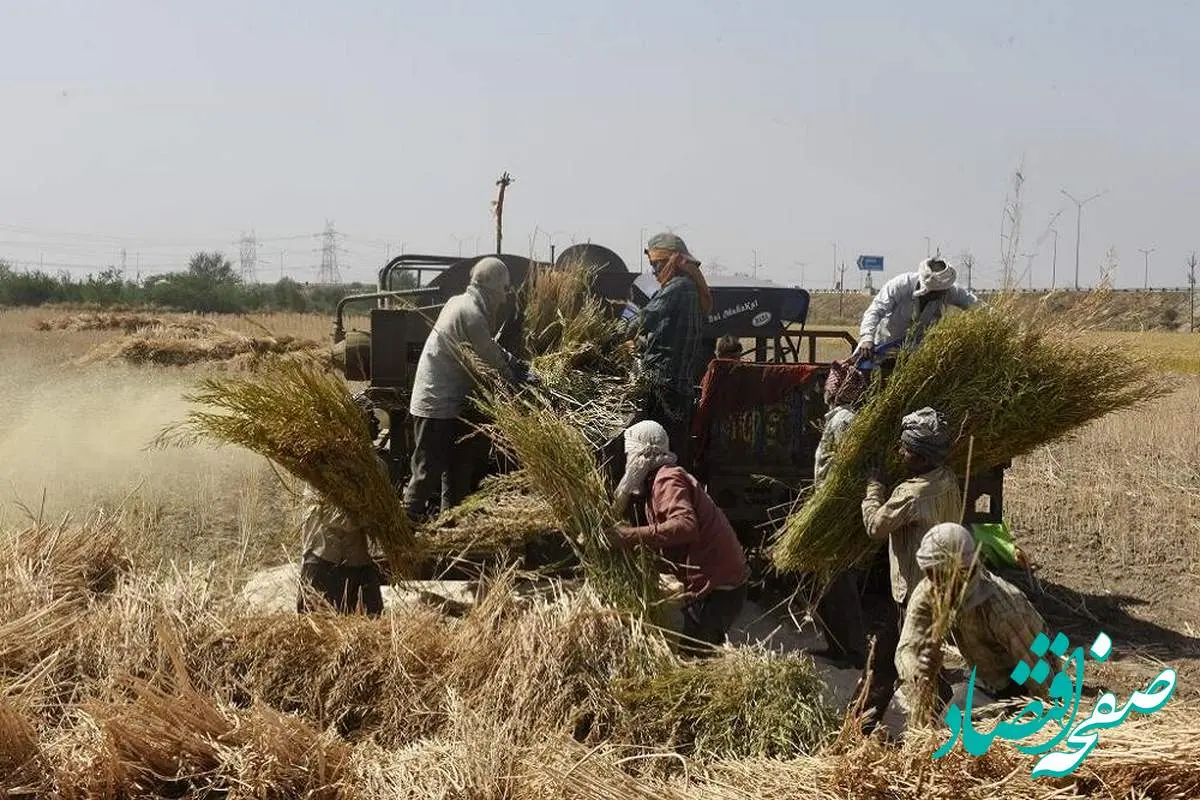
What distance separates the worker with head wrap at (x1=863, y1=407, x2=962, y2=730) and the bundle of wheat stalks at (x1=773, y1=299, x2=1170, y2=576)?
21.1 inches

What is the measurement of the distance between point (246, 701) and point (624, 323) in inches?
127

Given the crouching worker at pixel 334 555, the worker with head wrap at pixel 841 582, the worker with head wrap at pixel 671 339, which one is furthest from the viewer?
the worker with head wrap at pixel 671 339

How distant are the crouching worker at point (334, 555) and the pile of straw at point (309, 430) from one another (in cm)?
10

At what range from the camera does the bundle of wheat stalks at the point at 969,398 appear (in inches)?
212

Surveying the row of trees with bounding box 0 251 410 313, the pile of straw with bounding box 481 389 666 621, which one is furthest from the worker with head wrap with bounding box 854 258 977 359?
the row of trees with bounding box 0 251 410 313

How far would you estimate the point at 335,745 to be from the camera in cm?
367

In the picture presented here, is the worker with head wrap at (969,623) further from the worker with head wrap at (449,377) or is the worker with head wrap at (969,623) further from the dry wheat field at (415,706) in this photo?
the worker with head wrap at (449,377)

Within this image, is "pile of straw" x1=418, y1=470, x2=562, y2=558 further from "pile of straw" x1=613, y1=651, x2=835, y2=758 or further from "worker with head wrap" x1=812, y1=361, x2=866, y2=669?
"worker with head wrap" x1=812, y1=361, x2=866, y2=669

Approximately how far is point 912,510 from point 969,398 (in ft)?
3.17

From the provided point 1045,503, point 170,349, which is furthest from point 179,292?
point 1045,503

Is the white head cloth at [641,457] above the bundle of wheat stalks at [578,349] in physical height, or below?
below

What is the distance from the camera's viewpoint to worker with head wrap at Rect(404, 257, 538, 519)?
5832 mm

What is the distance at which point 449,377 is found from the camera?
234 inches

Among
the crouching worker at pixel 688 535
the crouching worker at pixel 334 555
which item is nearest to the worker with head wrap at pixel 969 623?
the crouching worker at pixel 688 535
